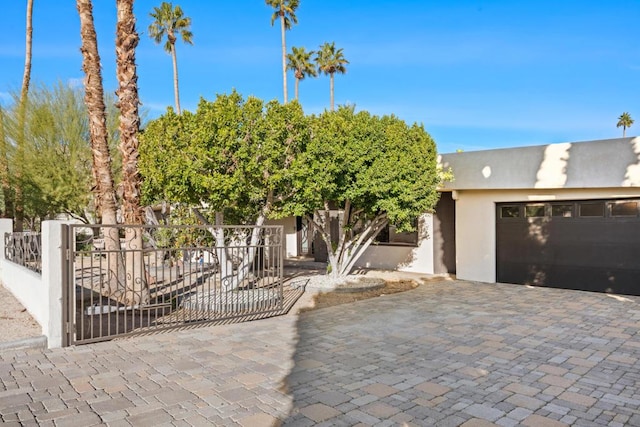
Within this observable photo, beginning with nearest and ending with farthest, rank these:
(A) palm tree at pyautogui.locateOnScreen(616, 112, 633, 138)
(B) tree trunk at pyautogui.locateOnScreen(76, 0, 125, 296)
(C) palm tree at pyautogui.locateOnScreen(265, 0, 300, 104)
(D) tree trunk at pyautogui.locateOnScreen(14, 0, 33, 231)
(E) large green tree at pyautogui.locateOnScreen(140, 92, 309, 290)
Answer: (E) large green tree at pyautogui.locateOnScreen(140, 92, 309, 290) → (B) tree trunk at pyautogui.locateOnScreen(76, 0, 125, 296) → (D) tree trunk at pyautogui.locateOnScreen(14, 0, 33, 231) → (C) palm tree at pyautogui.locateOnScreen(265, 0, 300, 104) → (A) palm tree at pyautogui.locateOnScreen(616, 112, 633, 138)

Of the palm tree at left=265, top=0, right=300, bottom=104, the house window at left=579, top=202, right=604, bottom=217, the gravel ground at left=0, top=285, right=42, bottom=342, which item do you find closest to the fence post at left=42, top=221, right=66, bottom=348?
the gravel ground at left=0, top=285, right=42, bottom=342

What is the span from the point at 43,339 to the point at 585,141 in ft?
34.9

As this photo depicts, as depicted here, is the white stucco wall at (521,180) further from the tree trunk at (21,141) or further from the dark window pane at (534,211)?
the tree trunk at (21,141)

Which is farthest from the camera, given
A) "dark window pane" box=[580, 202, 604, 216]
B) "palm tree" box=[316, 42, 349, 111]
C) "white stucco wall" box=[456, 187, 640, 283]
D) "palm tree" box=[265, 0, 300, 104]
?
"palm tree" box=[316, 42, 349, 111]

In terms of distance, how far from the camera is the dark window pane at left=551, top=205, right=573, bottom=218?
1110 centimetres

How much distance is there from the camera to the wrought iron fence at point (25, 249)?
8.38m

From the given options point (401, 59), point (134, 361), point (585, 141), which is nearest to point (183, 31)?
point (401, 59)

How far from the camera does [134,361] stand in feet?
18.6

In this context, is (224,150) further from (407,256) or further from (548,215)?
(407,256)

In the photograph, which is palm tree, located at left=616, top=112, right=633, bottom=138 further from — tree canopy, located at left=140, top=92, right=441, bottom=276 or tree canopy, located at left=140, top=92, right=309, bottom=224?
tree canopy, located at left=140, top=92, right=309, bottom=224

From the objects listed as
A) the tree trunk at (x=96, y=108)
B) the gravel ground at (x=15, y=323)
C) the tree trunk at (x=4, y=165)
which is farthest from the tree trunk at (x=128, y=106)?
the tree trunk at (x=4, y=165)

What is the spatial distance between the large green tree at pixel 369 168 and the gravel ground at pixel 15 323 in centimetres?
479

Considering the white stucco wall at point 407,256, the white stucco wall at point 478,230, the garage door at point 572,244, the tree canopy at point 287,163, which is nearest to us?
→ the tree canopy at point 287,163

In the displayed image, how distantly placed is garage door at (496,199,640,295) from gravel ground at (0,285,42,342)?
1055 cm
